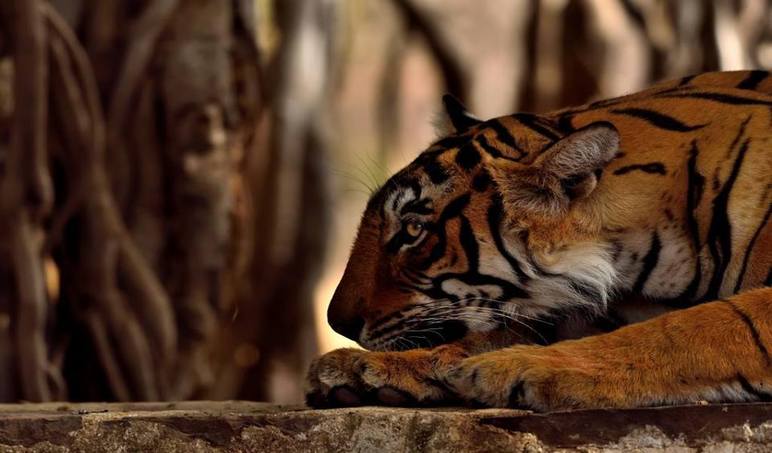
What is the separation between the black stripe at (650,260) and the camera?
7.34 feet

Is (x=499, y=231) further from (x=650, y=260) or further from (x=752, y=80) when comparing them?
(x=752, y=80)

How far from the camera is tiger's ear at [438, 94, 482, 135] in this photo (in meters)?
2.60

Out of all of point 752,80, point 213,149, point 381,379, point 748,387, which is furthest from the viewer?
point 213,149

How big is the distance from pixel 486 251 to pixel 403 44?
154 inches

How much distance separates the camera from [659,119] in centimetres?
238

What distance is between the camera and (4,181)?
446cm

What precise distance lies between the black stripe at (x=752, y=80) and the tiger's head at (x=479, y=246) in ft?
1.43

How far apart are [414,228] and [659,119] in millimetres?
483

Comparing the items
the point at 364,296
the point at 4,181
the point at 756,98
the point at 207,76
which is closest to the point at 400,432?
the point at 364,296

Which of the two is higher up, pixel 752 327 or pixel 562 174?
pixel 562 174

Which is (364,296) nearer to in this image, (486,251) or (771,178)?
(486,251)

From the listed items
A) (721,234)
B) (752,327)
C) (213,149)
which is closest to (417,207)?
(721,234)

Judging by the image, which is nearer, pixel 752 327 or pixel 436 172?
pixel 752 327

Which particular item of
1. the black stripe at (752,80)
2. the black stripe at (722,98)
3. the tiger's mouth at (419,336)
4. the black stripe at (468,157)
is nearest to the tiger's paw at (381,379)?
the tiger's mouth at (419,336)
